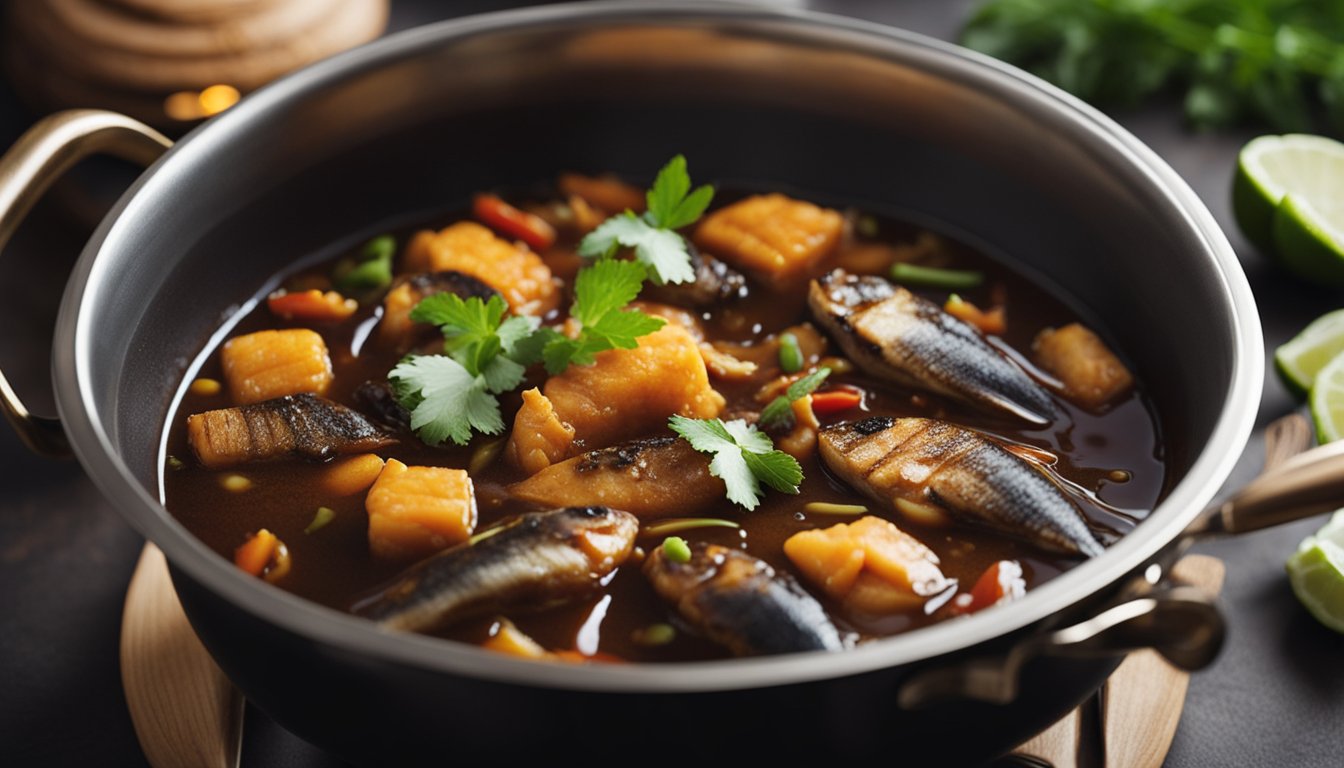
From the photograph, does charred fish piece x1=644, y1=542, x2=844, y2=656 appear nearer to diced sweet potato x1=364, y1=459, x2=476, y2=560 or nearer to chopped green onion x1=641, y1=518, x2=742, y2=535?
chopped green onion x1=641, y1=518, x2=742, y2=535

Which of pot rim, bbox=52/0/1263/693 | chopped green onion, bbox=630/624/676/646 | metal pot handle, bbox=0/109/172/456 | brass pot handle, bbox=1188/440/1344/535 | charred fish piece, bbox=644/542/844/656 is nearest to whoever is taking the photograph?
pot rim, bbox=52/0/1263/693

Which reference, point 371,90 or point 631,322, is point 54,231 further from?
point 631,322

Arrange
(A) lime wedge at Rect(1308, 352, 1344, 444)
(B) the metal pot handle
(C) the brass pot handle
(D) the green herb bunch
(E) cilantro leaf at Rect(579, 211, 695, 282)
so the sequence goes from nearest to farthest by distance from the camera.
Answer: (C) the brass pot handle
(B) the metal pot handle
(E) cilantro leaf at Rect(579, 211, 695, 282)
(A) lime wedge at Rect(1308, 352, 1344, 444)
(D) the green herb bunch

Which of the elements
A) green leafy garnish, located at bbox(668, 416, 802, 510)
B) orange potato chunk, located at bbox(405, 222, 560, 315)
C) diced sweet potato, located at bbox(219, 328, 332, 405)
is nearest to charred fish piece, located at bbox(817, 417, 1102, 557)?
green leafy garnish, located at bbox(668, 416, 802, 510)

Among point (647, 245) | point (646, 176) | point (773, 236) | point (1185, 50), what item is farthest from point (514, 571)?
point (1185, 50)

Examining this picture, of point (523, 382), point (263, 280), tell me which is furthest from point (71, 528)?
point (523, 382)

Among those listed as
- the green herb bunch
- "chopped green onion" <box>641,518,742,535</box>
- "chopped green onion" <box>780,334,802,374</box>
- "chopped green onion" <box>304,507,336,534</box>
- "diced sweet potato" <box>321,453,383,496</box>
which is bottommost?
the green herb bunch

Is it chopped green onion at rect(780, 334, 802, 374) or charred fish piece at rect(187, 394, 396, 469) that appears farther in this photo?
chopped green onion at rect(780, 334, 802, 374)
